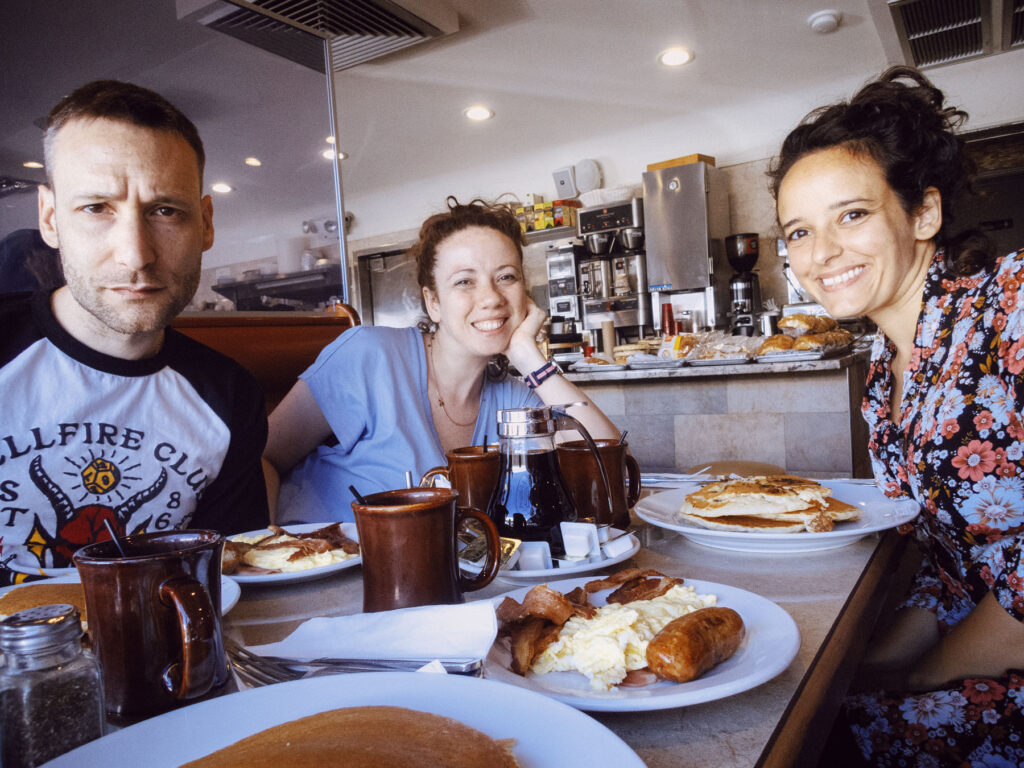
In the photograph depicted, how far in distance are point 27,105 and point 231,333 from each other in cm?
197

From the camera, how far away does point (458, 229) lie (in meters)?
2.07

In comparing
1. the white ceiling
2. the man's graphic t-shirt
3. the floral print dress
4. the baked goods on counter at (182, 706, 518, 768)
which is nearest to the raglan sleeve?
the man's graphic t-shirt

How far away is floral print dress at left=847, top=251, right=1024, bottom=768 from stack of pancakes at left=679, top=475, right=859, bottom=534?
0.27m

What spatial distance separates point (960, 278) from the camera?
1.55m

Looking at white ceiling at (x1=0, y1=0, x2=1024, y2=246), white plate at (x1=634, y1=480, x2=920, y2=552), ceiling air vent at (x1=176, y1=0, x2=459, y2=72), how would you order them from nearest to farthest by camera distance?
1. white plate at (x1=634, y1=480, x2=920, y2=552)
2. white ceiling at (x1=0, y1=0, x2=1024, y2=246)
3. ceiling air vent at (x1=176, y1=0, x2=459, y2=72)

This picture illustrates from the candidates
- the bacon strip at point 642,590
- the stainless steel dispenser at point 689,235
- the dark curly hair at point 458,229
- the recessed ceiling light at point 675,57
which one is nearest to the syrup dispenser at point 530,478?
the bacon strip at point 642,590

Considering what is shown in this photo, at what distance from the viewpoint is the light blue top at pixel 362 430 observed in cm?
186

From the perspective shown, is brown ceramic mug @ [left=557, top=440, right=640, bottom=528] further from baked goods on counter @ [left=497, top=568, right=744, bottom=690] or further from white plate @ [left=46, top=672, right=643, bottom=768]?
white plate @ [left=46, top=672, right=643, bottom=768]

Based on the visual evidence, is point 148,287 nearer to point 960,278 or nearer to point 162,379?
point 162,379

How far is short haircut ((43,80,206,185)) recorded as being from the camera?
1343mm

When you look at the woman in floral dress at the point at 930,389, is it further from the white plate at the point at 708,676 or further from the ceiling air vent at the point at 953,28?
the ceiling air vent at the point at 953,28

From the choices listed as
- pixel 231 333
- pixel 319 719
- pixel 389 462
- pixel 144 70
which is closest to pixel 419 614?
pixel 319 719

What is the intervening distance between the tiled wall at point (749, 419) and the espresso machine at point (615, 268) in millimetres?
3371

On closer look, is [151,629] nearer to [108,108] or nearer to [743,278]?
[108,108]
